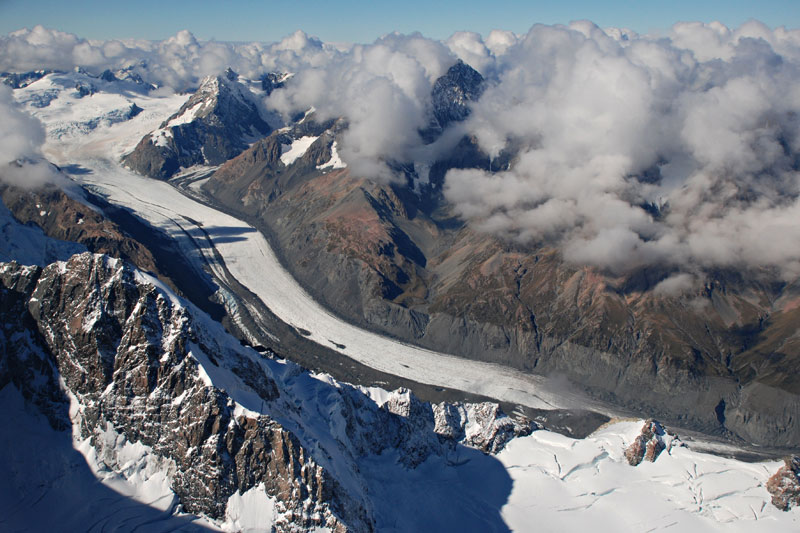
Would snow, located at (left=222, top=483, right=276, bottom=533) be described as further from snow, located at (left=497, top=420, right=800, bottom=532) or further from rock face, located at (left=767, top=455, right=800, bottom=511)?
rock face, located at (left=767, top=455, right=800, bottom=511)

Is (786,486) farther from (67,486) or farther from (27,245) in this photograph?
(27,245)

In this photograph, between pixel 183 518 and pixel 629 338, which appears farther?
pixel 629 338

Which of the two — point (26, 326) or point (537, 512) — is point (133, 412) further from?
point (537, 512)

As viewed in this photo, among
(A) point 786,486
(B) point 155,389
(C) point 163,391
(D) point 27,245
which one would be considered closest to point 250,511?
(C) point 163,391

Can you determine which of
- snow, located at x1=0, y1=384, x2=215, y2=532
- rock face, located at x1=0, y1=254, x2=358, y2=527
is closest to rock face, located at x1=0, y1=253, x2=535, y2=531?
rock face, located at x1=0, y1=254, x2=358, y2=527

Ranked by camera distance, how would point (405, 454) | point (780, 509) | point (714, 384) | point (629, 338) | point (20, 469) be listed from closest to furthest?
1. point (20, 469)
2. point (780, 509)
3. point (405, 454)
4. point (714, 384)
5. point (629, 338)

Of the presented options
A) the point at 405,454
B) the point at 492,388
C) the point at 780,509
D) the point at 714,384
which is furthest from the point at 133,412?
the point at 714,384
